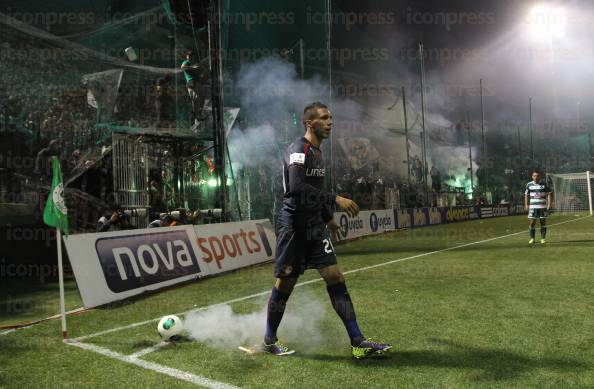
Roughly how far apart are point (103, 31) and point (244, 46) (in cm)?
903

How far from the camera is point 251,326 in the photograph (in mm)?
5316

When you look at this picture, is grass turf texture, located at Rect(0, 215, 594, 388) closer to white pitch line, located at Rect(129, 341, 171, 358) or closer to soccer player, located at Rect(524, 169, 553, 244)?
white pitch line, located at Rect(129, 341, 171, 358)

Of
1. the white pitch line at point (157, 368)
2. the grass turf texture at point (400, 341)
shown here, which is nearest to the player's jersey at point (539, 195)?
the grass turf texture at point (400, 341)

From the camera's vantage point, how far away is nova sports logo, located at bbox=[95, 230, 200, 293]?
7.84 meters

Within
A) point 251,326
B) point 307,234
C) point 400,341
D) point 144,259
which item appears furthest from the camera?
point 144,259

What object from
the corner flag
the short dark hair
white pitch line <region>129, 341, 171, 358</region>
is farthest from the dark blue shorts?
the corner flag

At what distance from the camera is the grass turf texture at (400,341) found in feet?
11.8

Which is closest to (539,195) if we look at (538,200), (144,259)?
(538,200)

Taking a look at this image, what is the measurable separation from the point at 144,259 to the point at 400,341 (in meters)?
5.72

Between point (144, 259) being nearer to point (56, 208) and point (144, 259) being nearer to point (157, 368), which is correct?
point (56, 208)

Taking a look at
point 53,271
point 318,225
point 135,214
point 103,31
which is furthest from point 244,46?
point 318,225

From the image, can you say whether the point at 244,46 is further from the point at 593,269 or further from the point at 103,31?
the point at 593,269

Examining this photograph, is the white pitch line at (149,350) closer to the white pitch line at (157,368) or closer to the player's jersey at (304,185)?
the white pitch line at (157,368)

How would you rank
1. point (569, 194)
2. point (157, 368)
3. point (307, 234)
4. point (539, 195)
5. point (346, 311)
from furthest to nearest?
point (569, 194), point (539, 195), point (307, 234), point (346, 311), point (157, 368)
